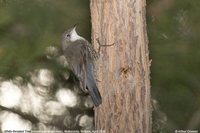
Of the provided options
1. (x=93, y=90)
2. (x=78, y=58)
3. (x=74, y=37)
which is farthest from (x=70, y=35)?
(x=93, y=90)

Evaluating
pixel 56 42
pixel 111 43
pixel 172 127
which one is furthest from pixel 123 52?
pixel 172 127

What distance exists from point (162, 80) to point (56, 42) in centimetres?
100

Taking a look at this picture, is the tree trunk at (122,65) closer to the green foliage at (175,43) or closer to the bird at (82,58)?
the bird at (82,58)

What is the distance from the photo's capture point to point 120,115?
4781mm

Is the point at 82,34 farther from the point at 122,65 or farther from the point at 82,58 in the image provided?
the point at 122,65

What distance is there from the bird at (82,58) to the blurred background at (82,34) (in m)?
0.11

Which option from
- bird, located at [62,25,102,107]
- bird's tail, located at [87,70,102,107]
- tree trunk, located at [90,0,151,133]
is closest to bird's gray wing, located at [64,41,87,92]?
bird, located at [62,25,102,107]

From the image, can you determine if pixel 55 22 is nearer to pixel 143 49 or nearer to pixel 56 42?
pixel 56 42

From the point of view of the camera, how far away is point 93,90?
4.79m

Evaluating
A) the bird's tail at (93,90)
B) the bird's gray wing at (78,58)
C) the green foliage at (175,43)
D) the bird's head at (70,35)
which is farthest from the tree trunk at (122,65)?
the green foliage at (175,43)

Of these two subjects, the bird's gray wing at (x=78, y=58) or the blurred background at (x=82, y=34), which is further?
the blurred background at (x=82, y=34)

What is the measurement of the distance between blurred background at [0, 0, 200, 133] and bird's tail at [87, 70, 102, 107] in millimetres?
537

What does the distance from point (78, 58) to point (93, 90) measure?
47 cm

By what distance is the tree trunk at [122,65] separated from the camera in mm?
4680
